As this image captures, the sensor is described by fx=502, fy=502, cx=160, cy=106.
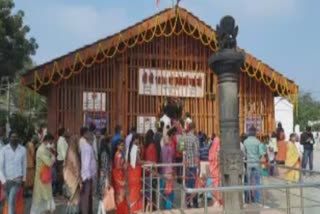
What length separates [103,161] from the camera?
934 cm

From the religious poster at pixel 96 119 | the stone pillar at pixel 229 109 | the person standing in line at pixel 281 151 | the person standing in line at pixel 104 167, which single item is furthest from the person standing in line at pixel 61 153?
the person standing in line at pixel 281 151

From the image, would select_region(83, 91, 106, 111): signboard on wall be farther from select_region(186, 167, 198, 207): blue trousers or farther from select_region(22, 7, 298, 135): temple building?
select_region(186, 167, 198, 207): blue trousers

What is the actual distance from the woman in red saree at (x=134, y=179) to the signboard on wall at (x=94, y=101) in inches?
167

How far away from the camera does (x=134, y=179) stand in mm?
9438

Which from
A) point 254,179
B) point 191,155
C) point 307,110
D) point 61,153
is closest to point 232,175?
point 254,179

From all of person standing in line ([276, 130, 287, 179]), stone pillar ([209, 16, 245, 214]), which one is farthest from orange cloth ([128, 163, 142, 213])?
person standing in line ([276, 130, 287, 179])

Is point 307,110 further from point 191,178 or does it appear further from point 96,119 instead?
point 191,178

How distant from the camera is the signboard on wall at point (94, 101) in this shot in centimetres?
1346

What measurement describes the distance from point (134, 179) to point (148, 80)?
16.6 ft

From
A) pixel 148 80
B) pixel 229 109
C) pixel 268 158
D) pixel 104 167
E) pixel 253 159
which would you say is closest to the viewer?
pixel 229 109

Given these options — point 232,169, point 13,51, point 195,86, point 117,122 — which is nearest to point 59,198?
point 117,122

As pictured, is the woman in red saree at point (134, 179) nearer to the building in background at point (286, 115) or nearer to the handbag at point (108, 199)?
the handbag at point (108, 199)

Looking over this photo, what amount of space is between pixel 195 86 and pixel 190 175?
185 inches

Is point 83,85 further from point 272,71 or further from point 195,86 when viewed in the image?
point 272,71
